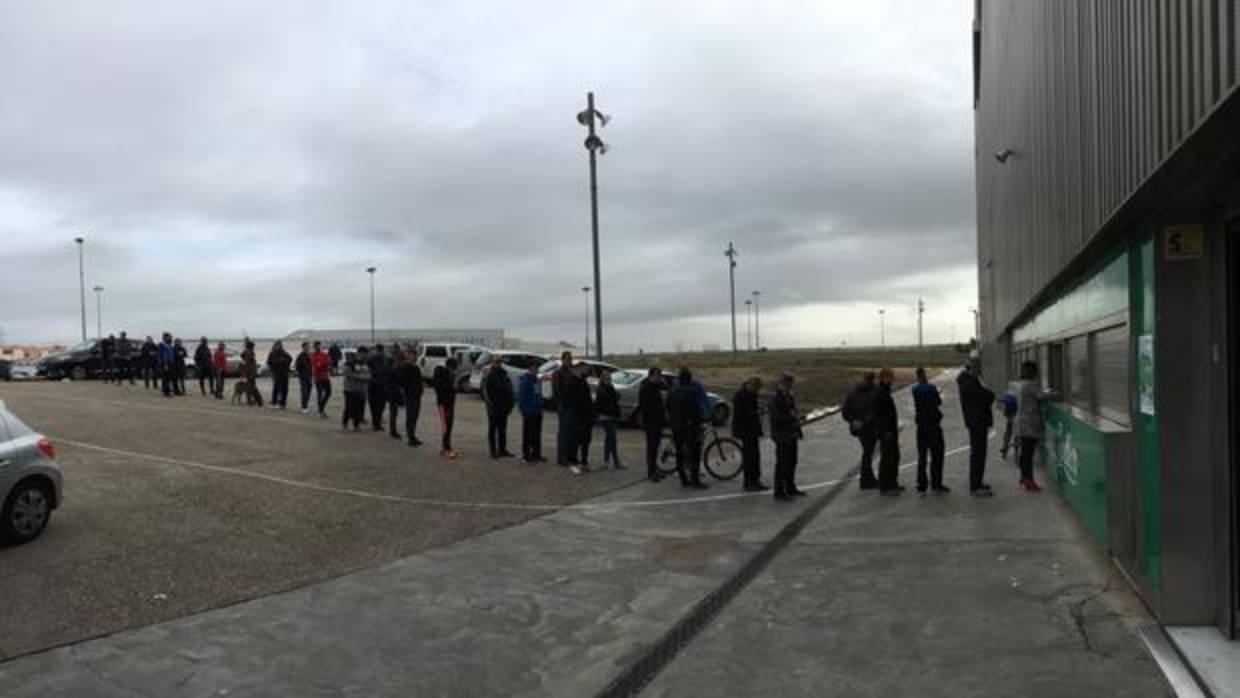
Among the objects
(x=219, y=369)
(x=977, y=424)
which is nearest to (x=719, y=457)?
(x=977, y=424)

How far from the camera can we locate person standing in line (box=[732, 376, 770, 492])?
14.0 metres

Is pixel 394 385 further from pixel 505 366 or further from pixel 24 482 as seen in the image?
pixel 505 366

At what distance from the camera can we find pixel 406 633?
726cm

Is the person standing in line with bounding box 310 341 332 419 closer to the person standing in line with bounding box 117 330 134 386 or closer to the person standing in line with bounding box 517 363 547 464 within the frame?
the person standing in line with bounding box 517 363 547 464

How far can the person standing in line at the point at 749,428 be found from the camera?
14.0 meters

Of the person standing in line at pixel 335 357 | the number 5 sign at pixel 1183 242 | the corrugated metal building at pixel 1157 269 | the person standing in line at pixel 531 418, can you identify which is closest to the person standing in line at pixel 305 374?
the person standing in line at pixel 531 418

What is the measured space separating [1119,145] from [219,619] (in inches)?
277

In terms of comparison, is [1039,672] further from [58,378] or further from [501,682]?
[58,378]

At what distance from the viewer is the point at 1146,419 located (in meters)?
7.17

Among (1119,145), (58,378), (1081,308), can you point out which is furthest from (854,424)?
(58,378)

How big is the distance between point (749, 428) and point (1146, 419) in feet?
23.7

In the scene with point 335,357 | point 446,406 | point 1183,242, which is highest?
point 1183,242

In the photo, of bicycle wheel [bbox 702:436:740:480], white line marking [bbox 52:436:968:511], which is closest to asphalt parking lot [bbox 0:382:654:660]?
white line marking [bbox 52:436:968:511]

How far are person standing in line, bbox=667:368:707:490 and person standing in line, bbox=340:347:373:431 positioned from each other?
6832 millimetres
